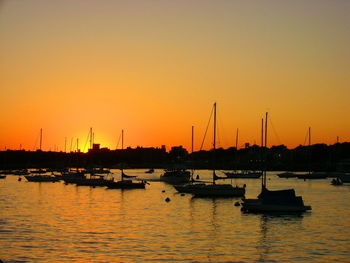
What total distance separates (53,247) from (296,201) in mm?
30546

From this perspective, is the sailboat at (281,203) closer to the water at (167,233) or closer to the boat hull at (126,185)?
the water at (167,233)

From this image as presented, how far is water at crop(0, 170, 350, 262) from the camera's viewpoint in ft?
120

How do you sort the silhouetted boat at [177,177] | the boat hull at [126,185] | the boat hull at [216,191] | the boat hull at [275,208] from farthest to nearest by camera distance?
the silhouetted boat at [177,177], the boat hull at [126,185], the boat hull at [216,191], the boat hull at [275,208]

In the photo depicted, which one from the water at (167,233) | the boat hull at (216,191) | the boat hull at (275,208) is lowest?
the water at (167,233)

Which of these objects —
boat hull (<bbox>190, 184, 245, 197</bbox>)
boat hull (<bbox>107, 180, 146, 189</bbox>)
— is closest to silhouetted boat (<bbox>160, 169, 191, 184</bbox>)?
boat hull (<bbox>107, 180, 146, 189</bbox>)

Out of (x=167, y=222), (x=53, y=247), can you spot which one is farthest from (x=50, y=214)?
(x=53, y=247)

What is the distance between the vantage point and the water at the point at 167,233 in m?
36.5

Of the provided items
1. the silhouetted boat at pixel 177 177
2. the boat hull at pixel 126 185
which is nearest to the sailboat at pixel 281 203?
the boat hull at pixel 126 185

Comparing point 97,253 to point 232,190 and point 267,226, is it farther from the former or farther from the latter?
A: point 232,190

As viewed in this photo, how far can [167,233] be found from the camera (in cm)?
4588

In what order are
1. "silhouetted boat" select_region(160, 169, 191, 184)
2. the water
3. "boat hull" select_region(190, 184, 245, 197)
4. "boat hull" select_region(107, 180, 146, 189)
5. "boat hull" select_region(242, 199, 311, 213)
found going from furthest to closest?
"silhouetted boat" select_region(160, 169, 191, 184) < "boat hull" select_region(107, 180, 146, 189) < "boat hull" select_region(190, 184, 245, 197) < "boat hull" select_region(242, 199, 311, 213) < the water

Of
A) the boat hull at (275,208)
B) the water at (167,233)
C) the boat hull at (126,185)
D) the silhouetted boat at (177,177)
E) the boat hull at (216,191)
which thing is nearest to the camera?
the water at (167,233)

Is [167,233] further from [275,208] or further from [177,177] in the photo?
[177,177]

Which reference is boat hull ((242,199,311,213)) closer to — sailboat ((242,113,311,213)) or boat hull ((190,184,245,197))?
sailboat ((242,113,311,213))
